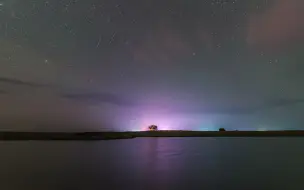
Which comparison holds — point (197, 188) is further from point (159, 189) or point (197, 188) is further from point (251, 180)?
point (251, 180)

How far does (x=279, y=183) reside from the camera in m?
12.6

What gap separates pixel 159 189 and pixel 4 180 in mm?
10340

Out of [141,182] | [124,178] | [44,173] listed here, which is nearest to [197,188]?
[141,182]

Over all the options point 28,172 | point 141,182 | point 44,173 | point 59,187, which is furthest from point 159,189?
point 28,172

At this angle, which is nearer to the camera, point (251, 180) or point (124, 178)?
point (251, 180)

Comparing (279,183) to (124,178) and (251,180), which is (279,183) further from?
(124,178)

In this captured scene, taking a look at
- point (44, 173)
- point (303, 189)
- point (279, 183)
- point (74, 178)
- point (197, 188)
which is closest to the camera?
point (303, 189)

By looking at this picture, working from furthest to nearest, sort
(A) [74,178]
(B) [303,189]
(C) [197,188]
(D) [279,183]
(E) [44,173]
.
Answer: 1. (E) [44,173]
2. (A) [74,178]
3. (D) [279,183]
4. (C) [197,188]
5. (B) [303,189]

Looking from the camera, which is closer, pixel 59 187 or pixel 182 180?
pixel 59 187

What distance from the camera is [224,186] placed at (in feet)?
39.4

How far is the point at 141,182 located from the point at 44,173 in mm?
8310

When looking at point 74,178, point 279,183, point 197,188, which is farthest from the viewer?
point 74,178

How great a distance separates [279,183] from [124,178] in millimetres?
10420

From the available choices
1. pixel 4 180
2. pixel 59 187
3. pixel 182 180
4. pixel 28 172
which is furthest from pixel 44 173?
pixel 182 180
